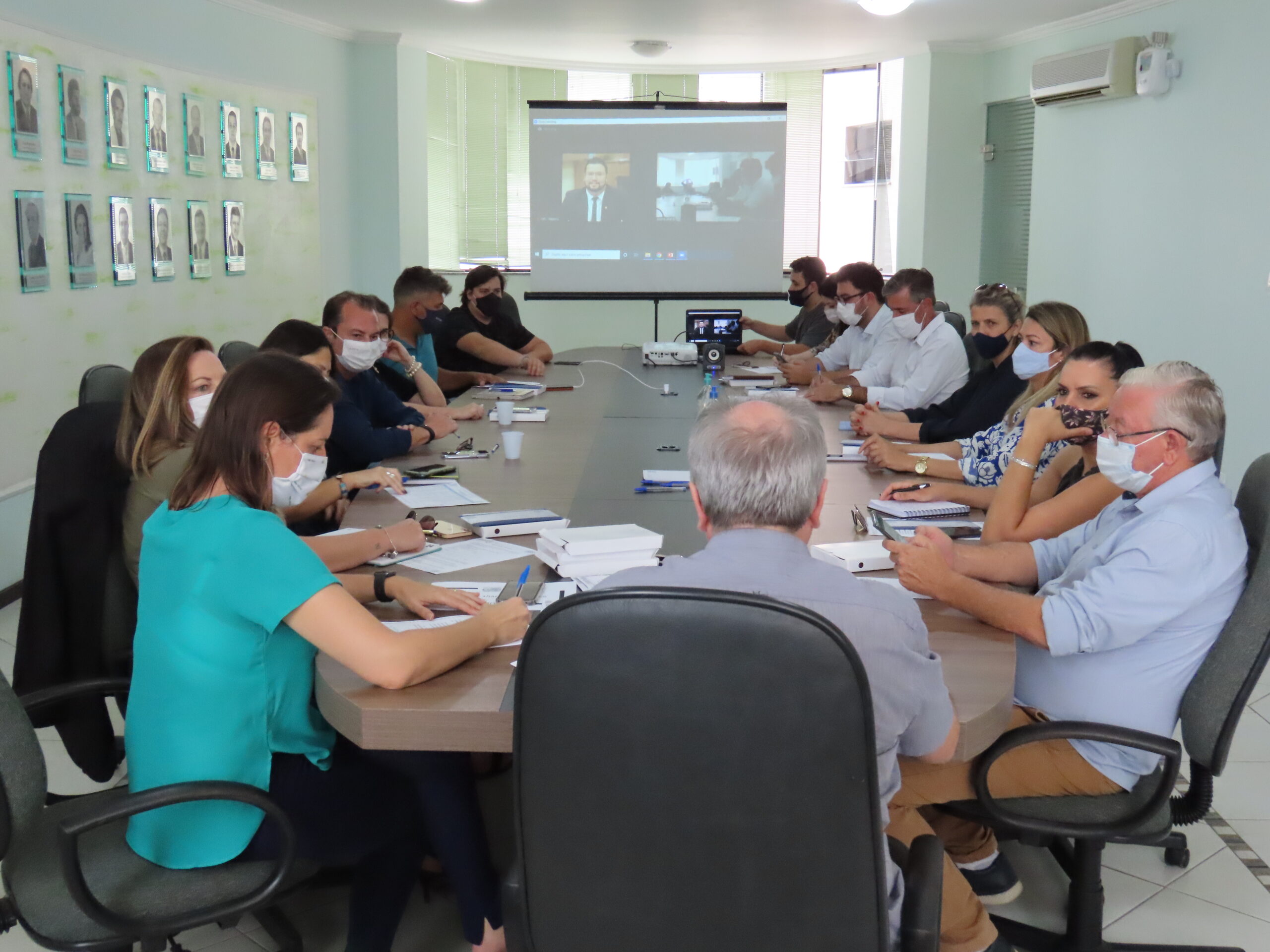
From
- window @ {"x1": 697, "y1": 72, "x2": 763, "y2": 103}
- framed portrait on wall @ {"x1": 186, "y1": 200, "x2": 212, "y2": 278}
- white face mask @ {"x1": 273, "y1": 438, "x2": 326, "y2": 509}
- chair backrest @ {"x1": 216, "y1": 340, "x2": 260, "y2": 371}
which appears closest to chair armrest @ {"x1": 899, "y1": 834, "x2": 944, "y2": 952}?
white face mask @ {"x1": 273, "y1": 438, "x2": 326, "y2": 509}

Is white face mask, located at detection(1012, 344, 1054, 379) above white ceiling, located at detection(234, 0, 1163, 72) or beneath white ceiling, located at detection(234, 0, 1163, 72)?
beneath

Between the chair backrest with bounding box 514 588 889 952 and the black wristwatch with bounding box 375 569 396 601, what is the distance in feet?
2.79

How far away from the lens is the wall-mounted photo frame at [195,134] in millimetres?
5836

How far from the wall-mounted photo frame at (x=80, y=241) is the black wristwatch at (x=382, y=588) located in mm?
3508

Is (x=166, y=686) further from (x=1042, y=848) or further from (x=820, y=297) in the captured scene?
(x=820, y=297)

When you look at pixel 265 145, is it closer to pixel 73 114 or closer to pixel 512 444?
pixel 73 114

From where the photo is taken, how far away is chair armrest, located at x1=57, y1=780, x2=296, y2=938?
1.47 metres

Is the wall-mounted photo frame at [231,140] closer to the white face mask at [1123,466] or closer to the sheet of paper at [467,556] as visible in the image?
the sheet of paper at [467,556]

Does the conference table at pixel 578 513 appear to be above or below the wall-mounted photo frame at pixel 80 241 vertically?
below

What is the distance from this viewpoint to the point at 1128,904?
2354 millimetres

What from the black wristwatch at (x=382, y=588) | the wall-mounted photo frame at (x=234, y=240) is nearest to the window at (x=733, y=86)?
the wall-mounted photo frame at (x=234, y=240)

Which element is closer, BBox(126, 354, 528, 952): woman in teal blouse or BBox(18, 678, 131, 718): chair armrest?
BBox(126, 354, 528, 952): woman in teal blouse

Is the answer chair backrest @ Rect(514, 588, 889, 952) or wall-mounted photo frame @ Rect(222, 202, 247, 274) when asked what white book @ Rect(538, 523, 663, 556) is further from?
wall-mounted photo frame @ Rect(222, 202, 247, 274)

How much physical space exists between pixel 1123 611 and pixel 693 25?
6253 millimetres
